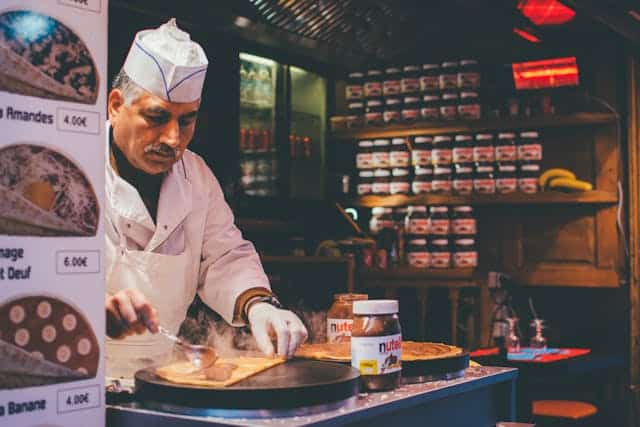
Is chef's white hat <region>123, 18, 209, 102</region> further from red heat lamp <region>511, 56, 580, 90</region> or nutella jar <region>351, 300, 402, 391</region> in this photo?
red heat lamp <region>511, 56, 580, 90</region>

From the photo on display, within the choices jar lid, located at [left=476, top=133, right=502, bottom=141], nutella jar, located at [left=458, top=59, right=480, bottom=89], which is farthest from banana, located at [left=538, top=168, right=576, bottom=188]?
nutella jar, located at [left=458, top=59, right=480, bottom=89]

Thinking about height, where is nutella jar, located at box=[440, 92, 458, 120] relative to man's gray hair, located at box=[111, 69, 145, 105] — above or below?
above

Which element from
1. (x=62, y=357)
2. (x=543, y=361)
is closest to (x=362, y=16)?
(x=543, y=361)

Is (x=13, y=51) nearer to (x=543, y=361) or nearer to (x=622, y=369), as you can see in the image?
(x=543, y=361)

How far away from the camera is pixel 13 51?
147 centimetres

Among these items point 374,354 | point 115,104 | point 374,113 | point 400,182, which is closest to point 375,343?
point 374,354

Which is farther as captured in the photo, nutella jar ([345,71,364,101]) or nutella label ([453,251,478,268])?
nutella jar ([345,71,364,101])

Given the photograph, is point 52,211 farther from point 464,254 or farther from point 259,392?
point 464,254

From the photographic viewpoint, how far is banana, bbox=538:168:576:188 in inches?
206

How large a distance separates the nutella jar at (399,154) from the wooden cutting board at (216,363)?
152 inches

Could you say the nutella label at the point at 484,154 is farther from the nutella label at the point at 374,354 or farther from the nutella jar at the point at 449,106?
the nutella label at the point at 374,354

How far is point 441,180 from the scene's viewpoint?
18.1ft

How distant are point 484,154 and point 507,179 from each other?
8.8 inches

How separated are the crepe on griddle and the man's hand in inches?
18.1
